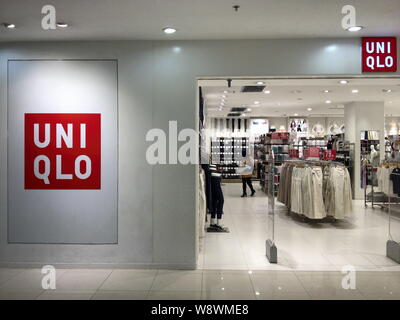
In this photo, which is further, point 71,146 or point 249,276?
point 71,146

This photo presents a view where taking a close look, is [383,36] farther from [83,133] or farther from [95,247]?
[95,247]

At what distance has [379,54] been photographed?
4.89 metres

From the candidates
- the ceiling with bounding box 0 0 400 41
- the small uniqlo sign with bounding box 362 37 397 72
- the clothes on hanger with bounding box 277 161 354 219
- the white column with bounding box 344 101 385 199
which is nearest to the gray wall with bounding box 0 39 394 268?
the ceiling with bounding box 0 0 400 41

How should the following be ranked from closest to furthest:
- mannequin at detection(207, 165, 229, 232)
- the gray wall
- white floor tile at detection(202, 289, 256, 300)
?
white floor tile at detection(202, 289, 256, 300) < the gray wall < mannequin at detection(207, 165, 229, 232)

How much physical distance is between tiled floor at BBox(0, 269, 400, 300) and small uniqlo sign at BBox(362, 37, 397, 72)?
8.69ft

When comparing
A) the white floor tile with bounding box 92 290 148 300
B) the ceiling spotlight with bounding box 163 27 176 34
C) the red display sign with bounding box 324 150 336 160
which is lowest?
the white floor tile with bounding box 92 290 148 300

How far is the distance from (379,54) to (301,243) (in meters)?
3.23

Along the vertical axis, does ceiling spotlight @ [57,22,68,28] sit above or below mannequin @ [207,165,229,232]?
above

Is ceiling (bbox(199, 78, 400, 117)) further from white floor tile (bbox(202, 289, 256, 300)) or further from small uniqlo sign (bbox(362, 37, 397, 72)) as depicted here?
white floor tile (bbox(202, 289, 256, 300))

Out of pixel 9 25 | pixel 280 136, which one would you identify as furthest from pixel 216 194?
pixel 280 136

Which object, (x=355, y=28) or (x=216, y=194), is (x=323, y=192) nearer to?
(x=216, y=194)

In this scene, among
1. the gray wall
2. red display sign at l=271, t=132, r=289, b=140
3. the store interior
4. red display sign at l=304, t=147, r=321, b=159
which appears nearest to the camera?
the gray wall

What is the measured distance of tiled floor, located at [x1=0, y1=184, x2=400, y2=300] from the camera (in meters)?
4.20
